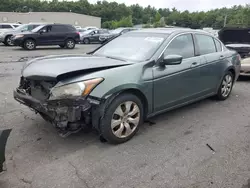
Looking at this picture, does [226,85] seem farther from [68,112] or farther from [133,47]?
[68,112]

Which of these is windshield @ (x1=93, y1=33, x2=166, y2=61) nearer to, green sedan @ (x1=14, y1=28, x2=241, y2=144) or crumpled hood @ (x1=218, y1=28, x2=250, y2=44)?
green sedan @ (x1=14, y1=28, x2=241, y2=144)

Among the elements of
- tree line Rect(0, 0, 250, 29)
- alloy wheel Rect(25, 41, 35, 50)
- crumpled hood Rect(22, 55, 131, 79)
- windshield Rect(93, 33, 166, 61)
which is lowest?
alloy wheel Rect(25, 41, 35, 50)

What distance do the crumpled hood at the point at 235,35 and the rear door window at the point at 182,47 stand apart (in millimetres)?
7122

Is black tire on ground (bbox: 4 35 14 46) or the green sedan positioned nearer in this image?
the green sedan

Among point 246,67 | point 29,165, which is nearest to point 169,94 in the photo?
point 29,165

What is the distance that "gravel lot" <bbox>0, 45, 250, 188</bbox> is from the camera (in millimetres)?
2871

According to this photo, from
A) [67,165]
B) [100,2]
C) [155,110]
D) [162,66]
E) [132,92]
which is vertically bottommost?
[67,165]

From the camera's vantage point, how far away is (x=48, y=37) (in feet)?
55.3

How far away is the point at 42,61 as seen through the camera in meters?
3.98

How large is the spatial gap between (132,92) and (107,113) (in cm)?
54

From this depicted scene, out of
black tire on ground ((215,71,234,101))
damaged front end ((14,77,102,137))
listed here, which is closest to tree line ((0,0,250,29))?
black tire on ground ((215,71,234,101))

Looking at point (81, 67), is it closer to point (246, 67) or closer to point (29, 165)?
point (29, 165)

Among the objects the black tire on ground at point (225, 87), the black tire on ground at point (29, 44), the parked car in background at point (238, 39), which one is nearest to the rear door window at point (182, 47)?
the black tire on ground at point (225, 87)

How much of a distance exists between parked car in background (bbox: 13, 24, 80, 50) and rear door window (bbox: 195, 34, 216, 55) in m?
13.4
